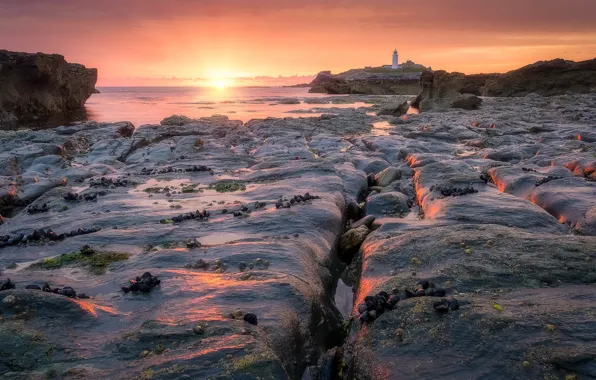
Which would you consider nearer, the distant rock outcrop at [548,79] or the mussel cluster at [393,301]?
the mussel cluster at [393,301]

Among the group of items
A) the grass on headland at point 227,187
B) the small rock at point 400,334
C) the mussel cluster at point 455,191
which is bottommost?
the small rock at point 400,334

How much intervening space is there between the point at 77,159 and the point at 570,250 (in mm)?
20864

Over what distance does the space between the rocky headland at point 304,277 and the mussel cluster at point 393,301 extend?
0.7 inches

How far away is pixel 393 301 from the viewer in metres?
4.91

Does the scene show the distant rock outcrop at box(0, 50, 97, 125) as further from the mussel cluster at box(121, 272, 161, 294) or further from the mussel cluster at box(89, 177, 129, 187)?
the mussel cluster at box(121, 272, 161, 294)

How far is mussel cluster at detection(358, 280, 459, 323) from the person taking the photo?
15.2 ft

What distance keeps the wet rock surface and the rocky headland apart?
0.08ft

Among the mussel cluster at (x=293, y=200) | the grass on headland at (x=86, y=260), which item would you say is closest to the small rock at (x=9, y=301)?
the grass on headland at (x=86, y=260)

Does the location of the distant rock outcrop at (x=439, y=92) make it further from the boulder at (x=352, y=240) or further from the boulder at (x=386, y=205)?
the boulder at (x=352, y=240)

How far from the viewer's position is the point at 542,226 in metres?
7.84

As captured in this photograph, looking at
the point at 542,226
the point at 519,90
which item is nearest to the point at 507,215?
the point at 542,226

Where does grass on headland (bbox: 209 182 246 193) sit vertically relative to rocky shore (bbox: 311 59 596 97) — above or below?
below

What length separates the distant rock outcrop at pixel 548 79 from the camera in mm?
60688

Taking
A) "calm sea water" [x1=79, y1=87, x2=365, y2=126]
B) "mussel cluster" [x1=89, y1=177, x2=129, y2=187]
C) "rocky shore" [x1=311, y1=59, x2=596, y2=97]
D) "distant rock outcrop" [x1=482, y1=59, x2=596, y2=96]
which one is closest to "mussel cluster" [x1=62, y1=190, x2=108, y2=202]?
"mussel cluster" [x1=89, y1=177, x2=129, y2=187]
